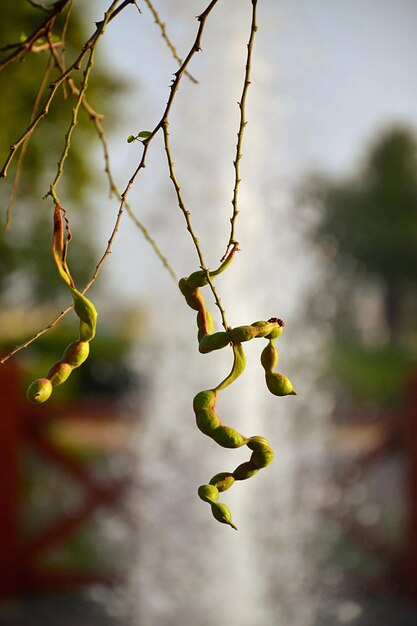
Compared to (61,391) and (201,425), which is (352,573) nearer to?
(201,425)

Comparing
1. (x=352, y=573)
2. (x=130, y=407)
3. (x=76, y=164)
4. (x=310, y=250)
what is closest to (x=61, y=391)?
(x=130, y=407)

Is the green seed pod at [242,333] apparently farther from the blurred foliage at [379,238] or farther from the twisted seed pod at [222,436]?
the blurred foliage at [379,238]

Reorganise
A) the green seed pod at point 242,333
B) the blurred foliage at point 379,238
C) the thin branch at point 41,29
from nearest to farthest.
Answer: the green seed pod at point 242,333 → the thin branch at point 41,29 → the blurred foliage at point 379,238

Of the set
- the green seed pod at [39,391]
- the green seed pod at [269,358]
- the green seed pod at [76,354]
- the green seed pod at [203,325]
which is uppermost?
the green seed pod at [269,358]

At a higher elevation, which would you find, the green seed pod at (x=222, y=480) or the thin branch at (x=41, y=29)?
the thin branch at (x=41, y=29)

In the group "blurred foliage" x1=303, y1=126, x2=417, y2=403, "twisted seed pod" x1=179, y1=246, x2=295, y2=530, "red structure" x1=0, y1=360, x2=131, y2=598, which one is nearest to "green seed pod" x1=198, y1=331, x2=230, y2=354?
"twisted seed pod" x1=179, y1=246, x2=295, y2=530

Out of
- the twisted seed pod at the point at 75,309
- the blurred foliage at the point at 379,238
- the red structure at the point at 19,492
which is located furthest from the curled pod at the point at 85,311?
the blurred foliage at the point at 379,238

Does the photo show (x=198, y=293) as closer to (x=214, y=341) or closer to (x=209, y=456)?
(x=214, y=341)
